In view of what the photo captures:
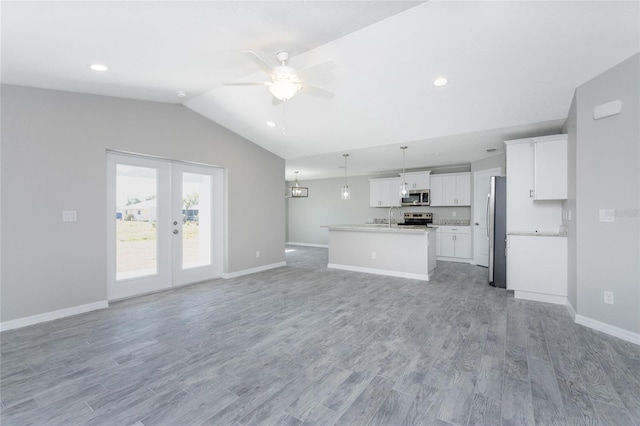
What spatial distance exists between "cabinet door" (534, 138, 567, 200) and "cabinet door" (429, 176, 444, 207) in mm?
3427

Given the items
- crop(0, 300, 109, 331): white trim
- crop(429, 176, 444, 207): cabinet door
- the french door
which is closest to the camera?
crop(0, 300, 109, 331): white trim

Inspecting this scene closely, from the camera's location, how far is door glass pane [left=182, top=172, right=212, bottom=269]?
496cm

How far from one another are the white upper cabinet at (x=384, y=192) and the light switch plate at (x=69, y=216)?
22.8ft

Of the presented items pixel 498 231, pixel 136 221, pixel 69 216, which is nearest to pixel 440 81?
pixel 498 231

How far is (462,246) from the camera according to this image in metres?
7.07

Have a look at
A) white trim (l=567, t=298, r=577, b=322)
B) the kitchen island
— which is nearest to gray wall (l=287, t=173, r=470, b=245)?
the kitchen island

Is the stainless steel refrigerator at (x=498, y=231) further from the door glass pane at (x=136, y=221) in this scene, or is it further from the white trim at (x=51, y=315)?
the white trim at (x=51, y=315)

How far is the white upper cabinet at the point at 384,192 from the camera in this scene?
27.2ft

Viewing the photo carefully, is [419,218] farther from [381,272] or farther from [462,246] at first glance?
[381,272]

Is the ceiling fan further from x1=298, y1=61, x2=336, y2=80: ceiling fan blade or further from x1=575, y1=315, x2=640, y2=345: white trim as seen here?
x1=575, y1=315, x2=640, y2=345: white trim

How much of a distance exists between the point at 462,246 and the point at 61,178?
7.77 meters

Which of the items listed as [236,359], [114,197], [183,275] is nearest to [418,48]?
[236,359]

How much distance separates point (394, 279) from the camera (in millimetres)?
5273

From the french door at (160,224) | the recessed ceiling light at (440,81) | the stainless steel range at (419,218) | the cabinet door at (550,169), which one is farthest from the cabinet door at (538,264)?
the french door at (160,224)
